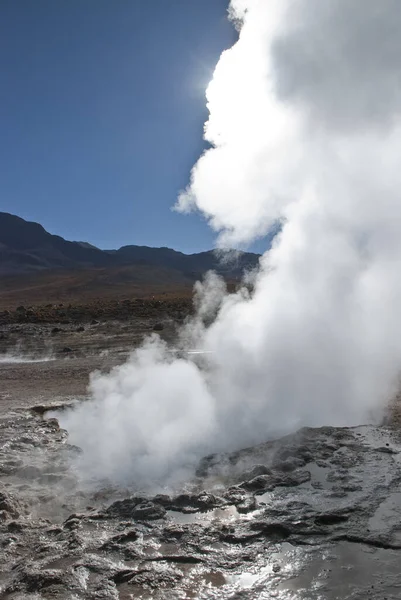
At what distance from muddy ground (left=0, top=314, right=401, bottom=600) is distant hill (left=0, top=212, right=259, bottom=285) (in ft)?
347

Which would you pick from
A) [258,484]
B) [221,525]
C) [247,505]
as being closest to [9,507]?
[221,525]

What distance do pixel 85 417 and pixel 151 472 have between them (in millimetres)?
3021

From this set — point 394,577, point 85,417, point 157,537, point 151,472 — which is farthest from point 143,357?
point 394,577

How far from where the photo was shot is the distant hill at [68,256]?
128 metres

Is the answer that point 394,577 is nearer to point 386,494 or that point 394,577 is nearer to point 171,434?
point 386,494

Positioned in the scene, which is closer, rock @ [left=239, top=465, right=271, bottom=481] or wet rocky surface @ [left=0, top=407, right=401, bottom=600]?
wet rocky surface @ [left=0, top=407, right=401, bottom=600]

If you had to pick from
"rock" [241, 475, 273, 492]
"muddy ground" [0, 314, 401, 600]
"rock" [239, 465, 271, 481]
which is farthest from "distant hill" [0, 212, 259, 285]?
"rock" [241, 475, 273, 492]

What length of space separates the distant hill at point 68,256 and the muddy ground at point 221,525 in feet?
347

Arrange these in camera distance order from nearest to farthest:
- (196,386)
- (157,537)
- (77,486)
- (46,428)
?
1. (157,537)
2. (77,486)
3. (46,428)
4. (196,386)

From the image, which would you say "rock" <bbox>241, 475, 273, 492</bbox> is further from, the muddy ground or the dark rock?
the dark rock

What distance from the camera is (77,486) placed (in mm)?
5828

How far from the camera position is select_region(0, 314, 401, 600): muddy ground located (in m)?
3.75

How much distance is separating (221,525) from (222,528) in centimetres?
6

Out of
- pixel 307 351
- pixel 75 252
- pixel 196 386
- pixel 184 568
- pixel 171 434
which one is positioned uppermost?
pixel 75 252
